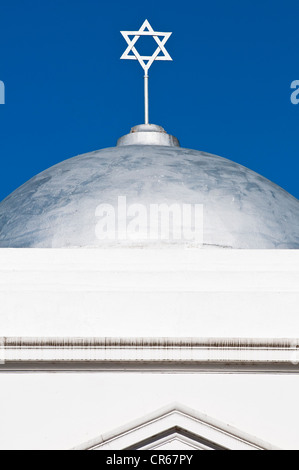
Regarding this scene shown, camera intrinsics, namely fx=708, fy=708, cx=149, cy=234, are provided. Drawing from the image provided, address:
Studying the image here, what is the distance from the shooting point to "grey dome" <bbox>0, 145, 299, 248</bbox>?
25.3 feet

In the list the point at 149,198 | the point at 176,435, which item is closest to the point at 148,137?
the point at 149,198

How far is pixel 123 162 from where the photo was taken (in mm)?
8555

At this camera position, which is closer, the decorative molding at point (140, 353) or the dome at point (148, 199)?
the decorative molding at point (140, 353)

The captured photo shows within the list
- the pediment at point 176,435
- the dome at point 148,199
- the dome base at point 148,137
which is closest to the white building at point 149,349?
the pediment at point 176,435

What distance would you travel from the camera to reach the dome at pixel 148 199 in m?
7.68

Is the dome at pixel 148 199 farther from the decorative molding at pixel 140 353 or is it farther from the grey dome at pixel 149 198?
the decorative molding at pixel 140 353

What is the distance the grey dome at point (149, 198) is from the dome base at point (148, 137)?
0.55 meters

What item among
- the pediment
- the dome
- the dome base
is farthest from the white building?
the dome base

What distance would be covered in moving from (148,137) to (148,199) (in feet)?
6.36

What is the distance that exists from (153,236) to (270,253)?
141cm

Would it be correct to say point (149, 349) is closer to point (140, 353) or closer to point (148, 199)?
point (140, 353)

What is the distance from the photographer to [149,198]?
7805 mm
